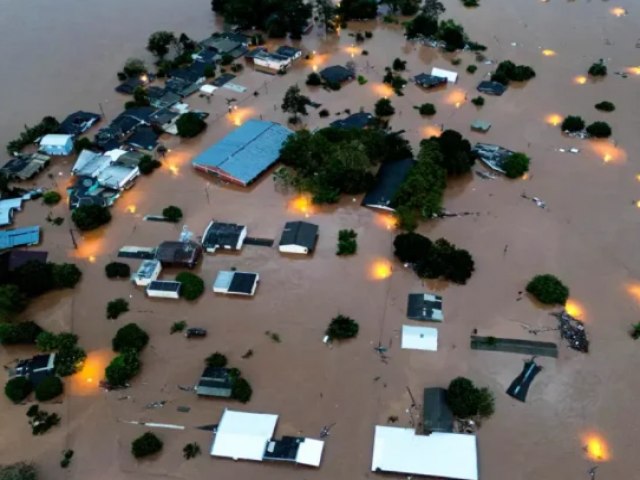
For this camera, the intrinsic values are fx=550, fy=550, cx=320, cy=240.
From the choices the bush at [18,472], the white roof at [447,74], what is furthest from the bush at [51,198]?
the white roof at [447,74]

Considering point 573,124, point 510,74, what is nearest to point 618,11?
point 510,74

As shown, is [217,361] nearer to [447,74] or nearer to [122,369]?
[122,369]

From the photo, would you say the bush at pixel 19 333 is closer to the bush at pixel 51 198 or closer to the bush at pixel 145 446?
the bush at pixel 145 446

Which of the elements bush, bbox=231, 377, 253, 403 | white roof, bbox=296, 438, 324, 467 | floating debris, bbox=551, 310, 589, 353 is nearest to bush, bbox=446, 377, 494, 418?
floating debris, bbox=551, 310, 589, 353

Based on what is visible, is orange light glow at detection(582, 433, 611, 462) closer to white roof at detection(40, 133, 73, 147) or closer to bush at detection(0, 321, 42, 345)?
bush at detection(0, 321, 42, 345)

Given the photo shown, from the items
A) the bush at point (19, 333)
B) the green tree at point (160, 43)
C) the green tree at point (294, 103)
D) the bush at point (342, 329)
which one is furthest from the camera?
the green tree at point (160, 43)

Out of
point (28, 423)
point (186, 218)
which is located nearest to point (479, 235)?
point (186, 218)
